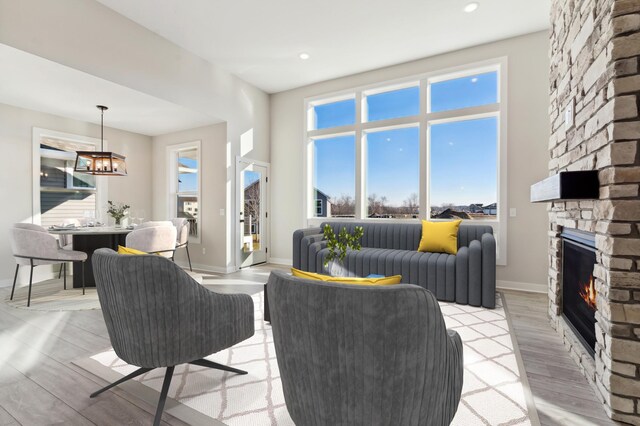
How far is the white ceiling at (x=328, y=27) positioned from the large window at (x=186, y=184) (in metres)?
1.84

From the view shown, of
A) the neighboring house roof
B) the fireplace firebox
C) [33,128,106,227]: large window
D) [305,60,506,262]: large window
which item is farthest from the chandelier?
the fireplace firebox

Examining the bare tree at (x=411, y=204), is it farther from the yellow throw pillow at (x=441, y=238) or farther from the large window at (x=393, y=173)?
the yellow throw pillow at (x=441, y=238)

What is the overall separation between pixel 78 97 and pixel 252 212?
307 cm

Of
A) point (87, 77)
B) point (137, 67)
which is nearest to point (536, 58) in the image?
point (137, 67)

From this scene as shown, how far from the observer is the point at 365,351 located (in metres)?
0.91

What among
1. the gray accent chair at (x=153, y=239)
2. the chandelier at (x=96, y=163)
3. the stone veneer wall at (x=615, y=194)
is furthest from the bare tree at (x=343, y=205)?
the stone veneer wall at (x=615, y=194)

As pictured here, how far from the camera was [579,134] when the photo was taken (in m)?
2.11

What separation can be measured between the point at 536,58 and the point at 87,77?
5.61 meters

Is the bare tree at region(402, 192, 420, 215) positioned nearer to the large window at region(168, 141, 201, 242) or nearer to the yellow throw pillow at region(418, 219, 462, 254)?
the yellow throw pillow at region(418, 219, 462, 254)

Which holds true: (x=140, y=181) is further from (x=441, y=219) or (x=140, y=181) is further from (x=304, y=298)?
(x=304, y=298)

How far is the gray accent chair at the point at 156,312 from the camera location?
149cm

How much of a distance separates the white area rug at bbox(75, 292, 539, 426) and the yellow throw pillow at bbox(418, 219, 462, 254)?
149cm

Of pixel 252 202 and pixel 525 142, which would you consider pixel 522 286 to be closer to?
pixel 525 142

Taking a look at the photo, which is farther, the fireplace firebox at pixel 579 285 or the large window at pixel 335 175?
the large window at pixel 335 175
